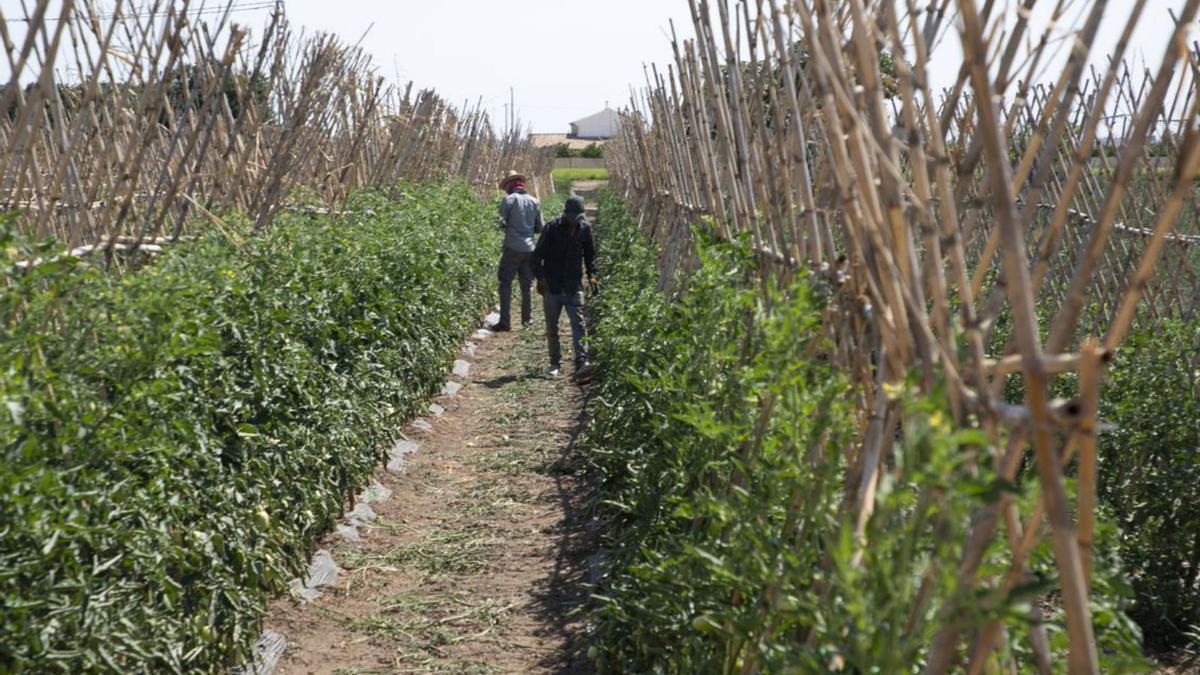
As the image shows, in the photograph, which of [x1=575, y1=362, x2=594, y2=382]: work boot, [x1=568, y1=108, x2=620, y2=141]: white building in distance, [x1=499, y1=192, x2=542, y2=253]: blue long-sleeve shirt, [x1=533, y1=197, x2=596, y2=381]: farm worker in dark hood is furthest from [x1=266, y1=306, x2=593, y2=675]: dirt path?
[x1=568, y1=108, x2=620, y2=141]: white building in distance

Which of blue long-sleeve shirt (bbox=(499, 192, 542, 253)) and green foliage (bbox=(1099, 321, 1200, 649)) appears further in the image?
blue long-sleeve shirt (bbox=(499, 192, 542, 253))

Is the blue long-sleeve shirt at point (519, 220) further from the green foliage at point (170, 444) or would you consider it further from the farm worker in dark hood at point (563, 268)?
the green foliage at point (170, 444)

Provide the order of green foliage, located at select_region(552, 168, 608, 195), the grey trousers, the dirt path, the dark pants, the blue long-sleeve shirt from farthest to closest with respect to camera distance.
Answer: green foliage, located at select_region(552, 168, 608, 195), the dark pants, the blue long-sleeve shirt, the grey trousers, the dirt path

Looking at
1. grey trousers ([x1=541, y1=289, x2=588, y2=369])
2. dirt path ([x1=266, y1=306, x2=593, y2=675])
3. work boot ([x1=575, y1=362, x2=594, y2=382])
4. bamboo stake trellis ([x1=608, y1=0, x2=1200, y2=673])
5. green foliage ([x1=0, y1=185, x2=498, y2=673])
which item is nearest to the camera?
bamboo stake trellis ([x1=608, y1=0, x2=1200, y2=673])

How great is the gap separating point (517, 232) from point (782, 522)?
9.24 meters

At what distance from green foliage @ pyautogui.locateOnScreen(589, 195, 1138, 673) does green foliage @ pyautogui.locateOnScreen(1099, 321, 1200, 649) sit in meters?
0.38

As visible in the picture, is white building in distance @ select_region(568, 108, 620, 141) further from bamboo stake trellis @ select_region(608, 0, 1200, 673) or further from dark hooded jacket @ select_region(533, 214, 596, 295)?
bamboo stake trellis @ select_region(608, 0, 1200, 673)

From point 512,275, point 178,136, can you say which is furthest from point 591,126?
point 178,136

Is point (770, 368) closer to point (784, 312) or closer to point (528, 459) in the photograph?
point (784, 312)

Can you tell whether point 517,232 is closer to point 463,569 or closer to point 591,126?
point 463,569

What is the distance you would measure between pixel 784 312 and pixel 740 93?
68.8 inches

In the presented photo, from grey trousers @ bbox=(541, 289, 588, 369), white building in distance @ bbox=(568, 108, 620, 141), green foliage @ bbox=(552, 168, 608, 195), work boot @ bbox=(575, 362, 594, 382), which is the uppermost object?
white building in distance @ bbox=(568, 108, 620, 141)

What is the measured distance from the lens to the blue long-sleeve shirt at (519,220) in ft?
39.3

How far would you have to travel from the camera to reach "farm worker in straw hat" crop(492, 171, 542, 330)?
12.0m
